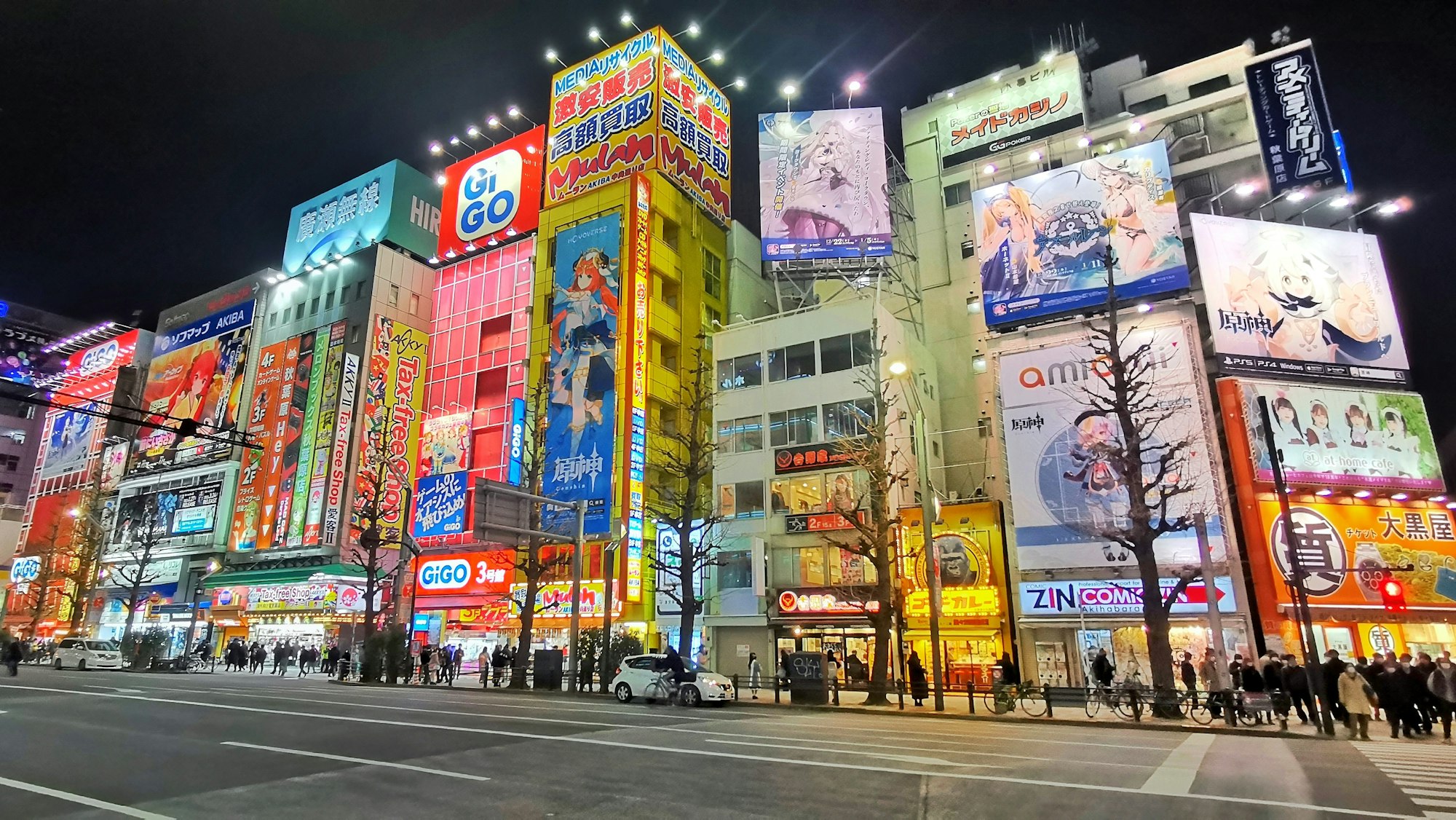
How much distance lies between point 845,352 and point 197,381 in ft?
181

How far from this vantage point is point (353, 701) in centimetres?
1919

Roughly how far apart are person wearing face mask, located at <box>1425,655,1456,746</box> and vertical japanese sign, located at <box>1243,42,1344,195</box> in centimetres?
2717

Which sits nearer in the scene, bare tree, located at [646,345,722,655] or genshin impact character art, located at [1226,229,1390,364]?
bare tree, located at [646,345,722,655]

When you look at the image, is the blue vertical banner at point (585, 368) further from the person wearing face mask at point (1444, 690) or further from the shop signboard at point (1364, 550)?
the person wearing face mask at point (1444, 690)

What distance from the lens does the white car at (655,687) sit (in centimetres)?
2092

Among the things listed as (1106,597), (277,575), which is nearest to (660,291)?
(1106,597)

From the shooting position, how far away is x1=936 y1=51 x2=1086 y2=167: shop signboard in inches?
1619

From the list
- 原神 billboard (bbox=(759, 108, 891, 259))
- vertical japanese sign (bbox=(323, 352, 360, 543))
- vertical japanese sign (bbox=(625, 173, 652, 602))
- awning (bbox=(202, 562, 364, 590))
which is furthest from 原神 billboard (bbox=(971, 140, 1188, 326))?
awning (bbox=(202, 562, 364, 590))

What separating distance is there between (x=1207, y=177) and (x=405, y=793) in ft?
147

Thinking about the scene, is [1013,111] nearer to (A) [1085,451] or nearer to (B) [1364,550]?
(A) [1085,451]

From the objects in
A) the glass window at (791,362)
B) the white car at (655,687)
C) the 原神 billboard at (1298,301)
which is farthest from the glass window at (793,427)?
the 原神 billboard at (1298,301)

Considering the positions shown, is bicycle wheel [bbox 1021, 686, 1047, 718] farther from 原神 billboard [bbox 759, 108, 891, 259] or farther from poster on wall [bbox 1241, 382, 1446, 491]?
原神 billboard [bbox 759, 108, 891, 259]

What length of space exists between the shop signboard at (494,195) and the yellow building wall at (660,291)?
20.3 feet

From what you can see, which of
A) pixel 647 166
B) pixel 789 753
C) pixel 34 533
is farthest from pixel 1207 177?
pixel 34 533
